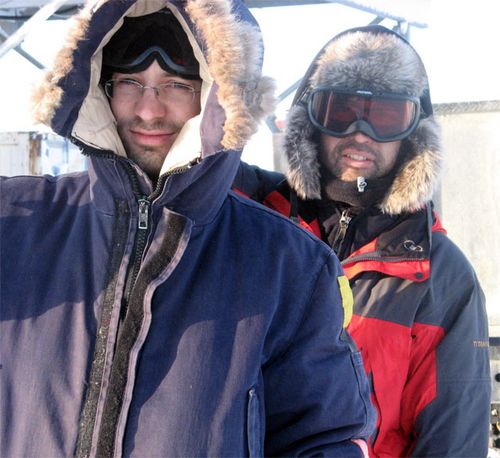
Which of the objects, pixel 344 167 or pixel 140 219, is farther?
pixel 344 167

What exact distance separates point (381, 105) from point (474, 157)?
1247 mm

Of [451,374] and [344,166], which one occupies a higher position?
[344,166]

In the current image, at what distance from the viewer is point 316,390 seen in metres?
1.61

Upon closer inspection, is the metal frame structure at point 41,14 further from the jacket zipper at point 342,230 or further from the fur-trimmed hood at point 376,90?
the jacket zipper at point 342,230

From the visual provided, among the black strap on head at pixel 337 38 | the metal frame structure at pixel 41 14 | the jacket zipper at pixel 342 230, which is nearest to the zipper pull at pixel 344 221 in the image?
the jacket zipper at pixel 342 230

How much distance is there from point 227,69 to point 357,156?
51.9 inches

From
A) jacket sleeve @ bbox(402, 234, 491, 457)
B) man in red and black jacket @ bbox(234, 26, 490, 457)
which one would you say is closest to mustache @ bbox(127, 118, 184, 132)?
man in red and black jacket @ bbox(234, 26, 490, 457)

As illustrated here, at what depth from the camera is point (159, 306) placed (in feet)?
4.92

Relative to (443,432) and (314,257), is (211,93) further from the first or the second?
(443,432)

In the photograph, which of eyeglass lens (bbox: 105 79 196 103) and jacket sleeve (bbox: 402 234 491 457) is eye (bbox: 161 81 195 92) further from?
jacket sleeve (bbox: 402 234 491 457)

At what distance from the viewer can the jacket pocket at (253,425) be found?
1493 millimetres

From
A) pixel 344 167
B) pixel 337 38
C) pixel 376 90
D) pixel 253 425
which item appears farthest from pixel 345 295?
pixel 337 38

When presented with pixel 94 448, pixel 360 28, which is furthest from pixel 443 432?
pixel 360 28

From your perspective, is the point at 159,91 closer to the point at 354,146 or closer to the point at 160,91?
the point at 160,91
